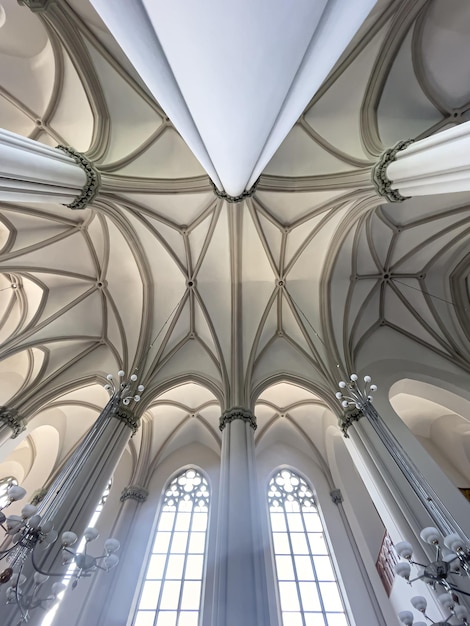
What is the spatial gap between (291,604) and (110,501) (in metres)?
5.44

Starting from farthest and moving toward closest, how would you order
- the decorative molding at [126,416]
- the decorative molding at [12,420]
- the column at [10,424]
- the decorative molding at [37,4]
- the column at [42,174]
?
the decorative molding at [12,420], the column at [10,424], the decorative molding at [126,416], the decorative molding at [37,4], the column at [42,174]

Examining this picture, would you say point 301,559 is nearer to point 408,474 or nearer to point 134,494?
point 408,474

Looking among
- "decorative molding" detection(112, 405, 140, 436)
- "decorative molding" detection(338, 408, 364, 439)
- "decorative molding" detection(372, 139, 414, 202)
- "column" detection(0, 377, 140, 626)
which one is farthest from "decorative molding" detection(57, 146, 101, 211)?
"decorative molding" detection(338, 408, 364, 439)

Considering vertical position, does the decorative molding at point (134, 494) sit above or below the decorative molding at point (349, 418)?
above

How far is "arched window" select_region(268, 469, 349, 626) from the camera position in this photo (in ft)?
23.2

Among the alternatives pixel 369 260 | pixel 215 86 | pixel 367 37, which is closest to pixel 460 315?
pixel 369 260

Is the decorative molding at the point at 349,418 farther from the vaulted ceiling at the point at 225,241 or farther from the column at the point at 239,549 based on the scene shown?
the column at the point at 239,549

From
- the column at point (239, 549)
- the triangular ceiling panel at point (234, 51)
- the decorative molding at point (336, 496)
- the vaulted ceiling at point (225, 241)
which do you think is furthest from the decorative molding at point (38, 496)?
the triangular ceiling panel at point (234, 51)

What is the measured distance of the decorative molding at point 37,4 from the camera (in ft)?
20.5

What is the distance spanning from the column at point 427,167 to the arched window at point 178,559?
9.42 meters

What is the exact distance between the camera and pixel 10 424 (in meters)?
8.02

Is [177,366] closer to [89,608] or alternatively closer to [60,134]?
[89,608]

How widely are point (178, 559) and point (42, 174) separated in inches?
353

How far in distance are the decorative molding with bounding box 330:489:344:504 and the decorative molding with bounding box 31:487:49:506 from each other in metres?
8.18
